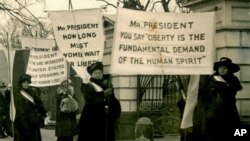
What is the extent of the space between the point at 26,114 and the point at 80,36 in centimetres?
280

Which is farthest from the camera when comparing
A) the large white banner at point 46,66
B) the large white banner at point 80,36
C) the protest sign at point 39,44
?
the protest sign at point 39,44

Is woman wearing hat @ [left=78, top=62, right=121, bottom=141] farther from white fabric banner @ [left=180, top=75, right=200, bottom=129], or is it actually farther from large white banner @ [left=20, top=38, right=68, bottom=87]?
large white banner @ [left=20, top=38, right=68, bottom=87]

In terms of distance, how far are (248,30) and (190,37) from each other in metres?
2.73

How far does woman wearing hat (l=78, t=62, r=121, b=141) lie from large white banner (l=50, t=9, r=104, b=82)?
279 millimetres

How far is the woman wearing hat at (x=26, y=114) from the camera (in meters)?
12.2

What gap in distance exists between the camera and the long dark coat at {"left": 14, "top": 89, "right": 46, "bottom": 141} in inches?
480

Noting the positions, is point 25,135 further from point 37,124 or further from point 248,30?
point 248,30

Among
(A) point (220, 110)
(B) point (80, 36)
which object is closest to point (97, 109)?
(B) point (80, 36)

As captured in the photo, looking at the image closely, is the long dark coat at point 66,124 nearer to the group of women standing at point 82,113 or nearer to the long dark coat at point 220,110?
the group of women standing at point 82,113

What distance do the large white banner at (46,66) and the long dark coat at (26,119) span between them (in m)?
1.20

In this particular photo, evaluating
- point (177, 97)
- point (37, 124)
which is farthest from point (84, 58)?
point (177, 97)

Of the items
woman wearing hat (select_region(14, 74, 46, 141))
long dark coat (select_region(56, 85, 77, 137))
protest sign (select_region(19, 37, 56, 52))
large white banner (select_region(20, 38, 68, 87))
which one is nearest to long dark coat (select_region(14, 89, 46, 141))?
woman wearing hat (select_region(14, 74, 46, 141))

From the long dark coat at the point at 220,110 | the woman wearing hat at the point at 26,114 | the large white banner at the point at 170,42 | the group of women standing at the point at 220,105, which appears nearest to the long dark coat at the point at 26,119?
the woman wearing hat at the point at 26,114

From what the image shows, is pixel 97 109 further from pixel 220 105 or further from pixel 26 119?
pixel 26 119
